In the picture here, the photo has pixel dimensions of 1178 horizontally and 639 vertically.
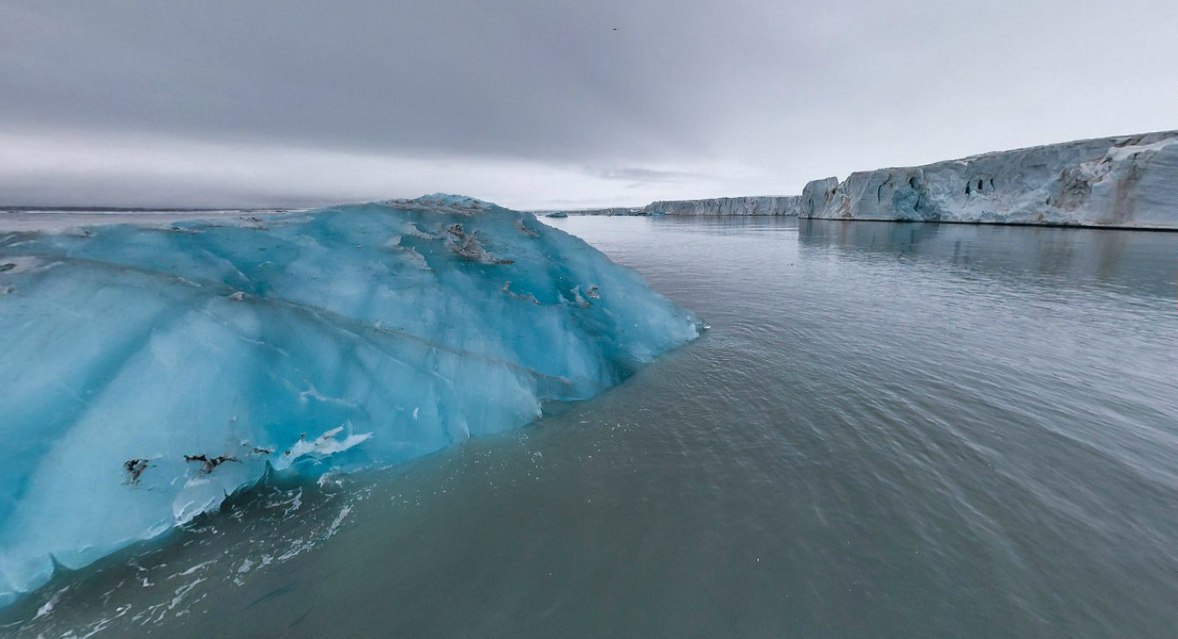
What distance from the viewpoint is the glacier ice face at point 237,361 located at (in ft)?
13.8

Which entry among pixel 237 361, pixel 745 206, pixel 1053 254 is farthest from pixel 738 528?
pixel 745 206

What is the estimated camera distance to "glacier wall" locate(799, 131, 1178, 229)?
37.3m

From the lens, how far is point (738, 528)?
14.9 ft

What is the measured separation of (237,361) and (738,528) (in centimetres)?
713

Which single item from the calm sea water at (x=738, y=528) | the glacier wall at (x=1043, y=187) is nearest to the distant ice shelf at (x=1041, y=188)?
the glacier wall at (x=1043, y=187)

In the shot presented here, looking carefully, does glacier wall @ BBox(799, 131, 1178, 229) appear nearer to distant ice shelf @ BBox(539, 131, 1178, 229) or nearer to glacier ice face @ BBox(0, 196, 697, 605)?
distant ice shelf @ BBox(539, 131, 1178, 229)

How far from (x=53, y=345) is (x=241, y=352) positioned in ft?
5.71

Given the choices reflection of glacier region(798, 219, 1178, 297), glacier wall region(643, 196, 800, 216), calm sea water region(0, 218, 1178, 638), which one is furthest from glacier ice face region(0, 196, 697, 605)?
glacier wall region(643, 196, 800, 216)

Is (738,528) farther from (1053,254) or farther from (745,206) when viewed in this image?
(745,206)

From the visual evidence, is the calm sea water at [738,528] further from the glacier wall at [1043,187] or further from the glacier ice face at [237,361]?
the glacier wall at [1043,187]

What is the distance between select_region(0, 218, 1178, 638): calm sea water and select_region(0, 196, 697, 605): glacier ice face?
20.0 inches

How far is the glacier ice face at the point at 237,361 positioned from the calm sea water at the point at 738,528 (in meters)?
0.51

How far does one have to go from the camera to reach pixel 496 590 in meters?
3.80

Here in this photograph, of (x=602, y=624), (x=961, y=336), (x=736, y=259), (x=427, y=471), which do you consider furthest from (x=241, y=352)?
(x=736, y=259)
